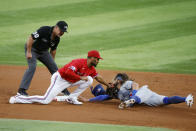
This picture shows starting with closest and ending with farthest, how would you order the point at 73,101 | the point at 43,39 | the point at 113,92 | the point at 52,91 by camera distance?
the point at 52,91
the point at 73,101
the point at 113,92
the point at 43,39

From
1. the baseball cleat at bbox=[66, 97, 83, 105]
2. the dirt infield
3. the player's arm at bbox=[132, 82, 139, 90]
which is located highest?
the player's arm at bbox=[132, 82, 139, 90]

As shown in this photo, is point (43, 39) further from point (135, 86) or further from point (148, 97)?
point (148, 97)

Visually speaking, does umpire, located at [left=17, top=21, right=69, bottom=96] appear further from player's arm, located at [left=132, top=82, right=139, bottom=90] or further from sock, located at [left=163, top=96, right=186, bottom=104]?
sock, located at [left=163, top=96, right=186, bottom=104]

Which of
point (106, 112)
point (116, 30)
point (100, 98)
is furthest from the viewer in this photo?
point (116, 30)

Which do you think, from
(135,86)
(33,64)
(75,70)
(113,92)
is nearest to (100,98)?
(113,92)

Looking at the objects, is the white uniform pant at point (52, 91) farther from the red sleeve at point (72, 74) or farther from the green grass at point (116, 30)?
the green grass at point (116, 30)

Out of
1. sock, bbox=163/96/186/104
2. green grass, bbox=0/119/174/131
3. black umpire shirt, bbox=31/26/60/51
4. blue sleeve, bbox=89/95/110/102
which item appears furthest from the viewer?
blue sleeve, bbox=89/95/110/102

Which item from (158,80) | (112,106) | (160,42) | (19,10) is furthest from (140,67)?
(19,10)

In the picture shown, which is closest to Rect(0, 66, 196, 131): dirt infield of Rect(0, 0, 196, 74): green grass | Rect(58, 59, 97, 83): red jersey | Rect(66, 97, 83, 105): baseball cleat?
Rect(66, 97, 83, 105): baseball cleat
